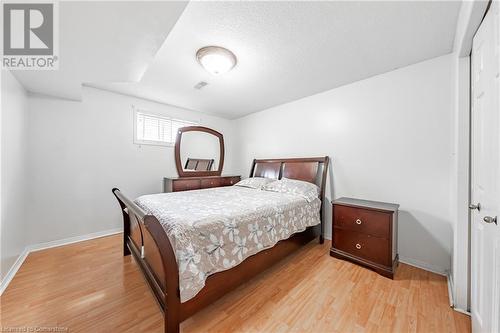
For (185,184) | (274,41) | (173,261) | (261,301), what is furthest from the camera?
(185,184)

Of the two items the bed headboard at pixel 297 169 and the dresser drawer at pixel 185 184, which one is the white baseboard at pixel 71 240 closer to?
the dresser drawer at pixel 185 184

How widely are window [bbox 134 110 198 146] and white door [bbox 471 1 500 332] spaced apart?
402cm

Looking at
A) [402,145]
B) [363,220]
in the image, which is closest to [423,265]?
[363,220]

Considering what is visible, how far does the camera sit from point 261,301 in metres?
1.56

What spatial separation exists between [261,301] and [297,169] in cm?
214

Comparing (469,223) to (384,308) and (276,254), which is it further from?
(276,254)

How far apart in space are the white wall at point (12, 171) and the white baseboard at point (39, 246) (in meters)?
0.06

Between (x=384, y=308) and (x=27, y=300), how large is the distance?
9.94ft

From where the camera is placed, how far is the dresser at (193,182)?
330cm

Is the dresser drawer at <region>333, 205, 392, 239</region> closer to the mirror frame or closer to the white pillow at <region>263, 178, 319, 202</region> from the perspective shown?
the white pillow at <region>263, 178, 319, 202</region>

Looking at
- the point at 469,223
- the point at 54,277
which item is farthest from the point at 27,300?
the point at 469,223

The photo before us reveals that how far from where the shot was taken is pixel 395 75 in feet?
7.55

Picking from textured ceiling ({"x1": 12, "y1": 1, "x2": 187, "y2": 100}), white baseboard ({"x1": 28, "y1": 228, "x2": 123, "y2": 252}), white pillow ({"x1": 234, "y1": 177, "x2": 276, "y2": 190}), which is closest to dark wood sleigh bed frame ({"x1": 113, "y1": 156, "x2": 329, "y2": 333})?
white pillow ({"x1": 234, "y1": 177, "x2": 276, "y2": 190})

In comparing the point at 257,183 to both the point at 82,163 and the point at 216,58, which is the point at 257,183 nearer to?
the point at 216,58
